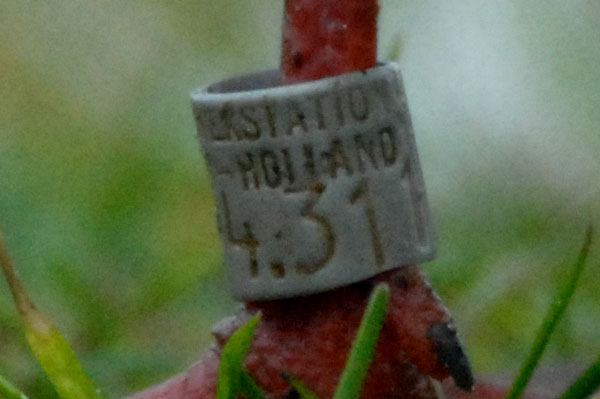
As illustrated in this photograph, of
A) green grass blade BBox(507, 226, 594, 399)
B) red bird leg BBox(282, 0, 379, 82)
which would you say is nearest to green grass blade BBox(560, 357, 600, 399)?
green grass blade BBox(507, 226, 594, 399)

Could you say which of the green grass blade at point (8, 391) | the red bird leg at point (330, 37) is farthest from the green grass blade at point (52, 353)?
the red bird leg at point (330, 37)

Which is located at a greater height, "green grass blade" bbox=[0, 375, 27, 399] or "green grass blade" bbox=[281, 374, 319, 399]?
"green grass blade" bbox=[0, 375, 27, 399]

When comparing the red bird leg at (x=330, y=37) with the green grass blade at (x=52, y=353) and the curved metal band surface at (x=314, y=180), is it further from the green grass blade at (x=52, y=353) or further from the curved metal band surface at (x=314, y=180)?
the green grass blade at (x=52, y=353)

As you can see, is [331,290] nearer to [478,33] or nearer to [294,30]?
[294,30]

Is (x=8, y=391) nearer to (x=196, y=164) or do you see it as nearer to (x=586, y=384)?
(x=586, y=384)

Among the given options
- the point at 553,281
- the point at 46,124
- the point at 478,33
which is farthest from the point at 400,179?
the point at 46,124

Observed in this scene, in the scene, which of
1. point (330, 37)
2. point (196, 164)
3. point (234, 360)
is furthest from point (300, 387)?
point (196, 164)

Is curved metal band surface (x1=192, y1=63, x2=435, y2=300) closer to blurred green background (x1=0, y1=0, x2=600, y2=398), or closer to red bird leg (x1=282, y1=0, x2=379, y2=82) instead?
red bird leg (x1=282, y1=0, x2=379, y2=82)
